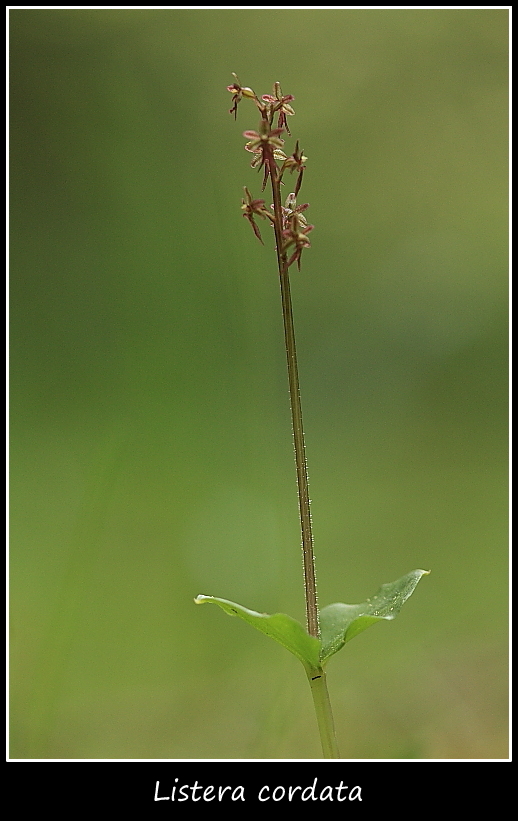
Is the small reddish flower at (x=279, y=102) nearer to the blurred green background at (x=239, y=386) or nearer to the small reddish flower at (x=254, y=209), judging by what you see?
the small reddish flower at (x=254, y=209)

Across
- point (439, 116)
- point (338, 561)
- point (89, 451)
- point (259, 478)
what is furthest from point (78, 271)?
point (439, 116)

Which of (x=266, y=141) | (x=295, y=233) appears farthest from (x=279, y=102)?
(x=295, y=233)

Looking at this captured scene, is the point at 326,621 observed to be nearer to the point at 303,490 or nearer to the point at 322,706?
the point at 322,706

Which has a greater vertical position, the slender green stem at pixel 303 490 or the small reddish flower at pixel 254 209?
the small reddish flower at pixel 254 209

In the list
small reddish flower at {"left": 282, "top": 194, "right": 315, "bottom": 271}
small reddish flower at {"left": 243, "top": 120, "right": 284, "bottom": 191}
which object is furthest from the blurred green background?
small reddish flower at {"left": 243, "top": 120, "right": 284, "bottom": 191}

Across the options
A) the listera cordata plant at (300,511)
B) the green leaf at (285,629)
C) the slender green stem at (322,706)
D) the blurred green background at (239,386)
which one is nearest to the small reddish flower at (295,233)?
the listera cordata plant at (300,511)

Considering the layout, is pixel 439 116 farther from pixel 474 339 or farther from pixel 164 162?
pixel 164 162

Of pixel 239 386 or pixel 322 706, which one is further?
pixel 239 386
